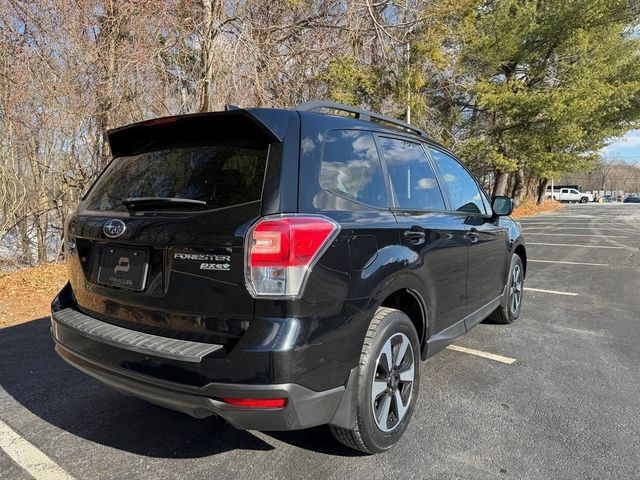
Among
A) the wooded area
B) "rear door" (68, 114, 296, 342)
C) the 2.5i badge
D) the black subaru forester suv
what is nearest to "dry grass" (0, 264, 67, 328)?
the wooded area

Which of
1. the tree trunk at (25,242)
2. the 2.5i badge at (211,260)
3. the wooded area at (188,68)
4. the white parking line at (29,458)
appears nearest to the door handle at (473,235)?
the 2.5i badge at (211,260)

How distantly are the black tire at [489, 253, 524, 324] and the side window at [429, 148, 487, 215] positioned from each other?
98 centimetres

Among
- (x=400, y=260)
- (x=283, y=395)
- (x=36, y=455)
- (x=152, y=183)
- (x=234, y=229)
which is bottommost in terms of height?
(x=36, y=455)

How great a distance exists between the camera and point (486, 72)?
1897 centimetres

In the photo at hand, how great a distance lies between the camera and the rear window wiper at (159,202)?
2264 mm

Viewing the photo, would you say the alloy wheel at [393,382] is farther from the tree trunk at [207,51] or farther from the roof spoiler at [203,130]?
the tree trunk at [207,51]

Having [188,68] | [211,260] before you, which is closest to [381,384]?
[211,260]

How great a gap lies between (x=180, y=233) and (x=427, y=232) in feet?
5.19

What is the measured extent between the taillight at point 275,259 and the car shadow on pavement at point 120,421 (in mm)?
1164

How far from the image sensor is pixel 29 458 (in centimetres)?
256

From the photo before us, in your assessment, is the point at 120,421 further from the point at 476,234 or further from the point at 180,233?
the point at 476,234

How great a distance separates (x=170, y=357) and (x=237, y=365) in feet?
1.09

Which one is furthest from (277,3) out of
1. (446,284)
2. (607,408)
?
(607,408)

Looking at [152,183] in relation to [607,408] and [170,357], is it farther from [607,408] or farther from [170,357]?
[607,408]
